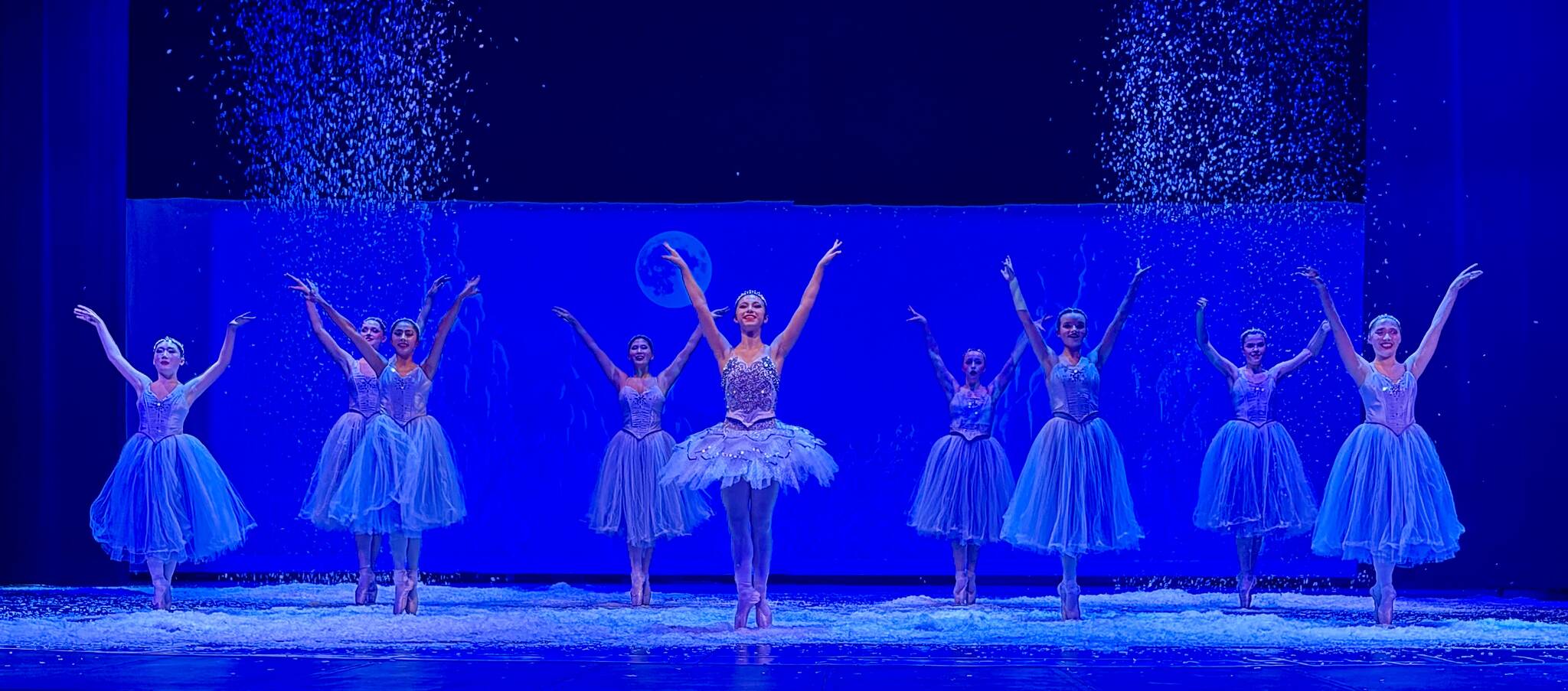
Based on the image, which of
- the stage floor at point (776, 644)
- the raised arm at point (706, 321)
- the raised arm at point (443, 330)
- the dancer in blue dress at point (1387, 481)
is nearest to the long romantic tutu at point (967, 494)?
the stage floor at point (776, 644)

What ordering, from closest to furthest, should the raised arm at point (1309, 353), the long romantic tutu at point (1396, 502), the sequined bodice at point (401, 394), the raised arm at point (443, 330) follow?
the long romantic tutu at point (1396, 502), the raised arm at point (443, 330), the sequined bodice at point (401, 394), the raised arm at point (1309, 353)

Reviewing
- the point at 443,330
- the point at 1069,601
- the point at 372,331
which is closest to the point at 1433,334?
the point at 1069,601

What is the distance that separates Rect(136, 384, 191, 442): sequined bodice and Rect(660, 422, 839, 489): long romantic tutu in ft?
8.50

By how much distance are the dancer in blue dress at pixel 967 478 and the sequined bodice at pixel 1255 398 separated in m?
1.08

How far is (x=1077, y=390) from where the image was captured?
6.20 metres

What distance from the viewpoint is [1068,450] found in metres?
6.10

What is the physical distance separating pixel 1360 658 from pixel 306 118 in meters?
6.27

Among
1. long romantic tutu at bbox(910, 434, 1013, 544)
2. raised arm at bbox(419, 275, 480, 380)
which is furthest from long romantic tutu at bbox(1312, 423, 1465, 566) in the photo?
raised arm at bbox(419, 275, 480, 380)

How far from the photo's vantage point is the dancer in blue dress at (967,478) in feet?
23.3

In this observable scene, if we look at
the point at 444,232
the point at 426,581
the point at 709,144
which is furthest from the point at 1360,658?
the point at 444,232

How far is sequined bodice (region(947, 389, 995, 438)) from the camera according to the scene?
724cm

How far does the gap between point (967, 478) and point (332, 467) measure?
2886 millimetres

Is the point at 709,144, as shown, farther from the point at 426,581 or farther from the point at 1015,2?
the point at 426,581

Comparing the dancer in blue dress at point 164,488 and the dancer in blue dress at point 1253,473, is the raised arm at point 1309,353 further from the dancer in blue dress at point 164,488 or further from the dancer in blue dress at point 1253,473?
the dancer in blue dress at point 164,488
